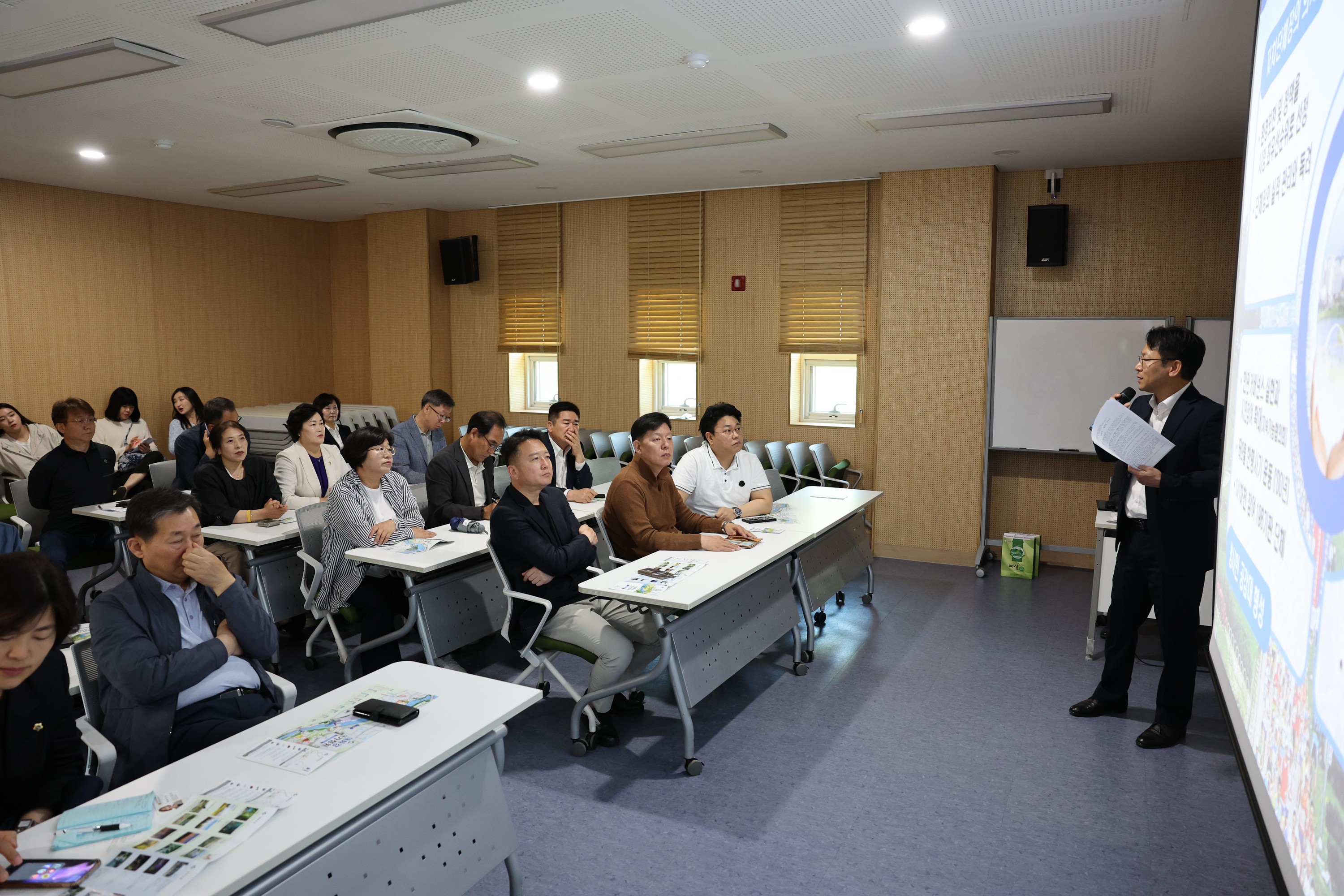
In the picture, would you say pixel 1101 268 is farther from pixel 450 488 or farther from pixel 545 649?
pixel 545 649

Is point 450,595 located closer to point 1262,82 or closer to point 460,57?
point 460,57

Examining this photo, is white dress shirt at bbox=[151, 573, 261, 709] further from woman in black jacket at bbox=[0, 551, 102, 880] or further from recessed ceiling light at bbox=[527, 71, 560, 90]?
recessed ceiling light at bbox=[527, 71, 560, 90]

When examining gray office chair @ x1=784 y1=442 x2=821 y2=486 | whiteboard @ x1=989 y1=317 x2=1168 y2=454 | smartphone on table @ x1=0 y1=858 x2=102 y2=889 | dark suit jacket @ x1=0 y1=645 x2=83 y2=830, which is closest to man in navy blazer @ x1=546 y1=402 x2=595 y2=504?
gray office chair @ x1=784 y1=442 x2=821 y2=486

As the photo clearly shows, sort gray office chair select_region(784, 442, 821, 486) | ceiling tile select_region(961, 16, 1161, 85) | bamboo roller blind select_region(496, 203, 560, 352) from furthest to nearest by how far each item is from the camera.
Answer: bamboo roller blind select_region(496, 203, 560, 352) < gray office chair select_region(784, 442, 821, 486) < ceiling tile select_region(961, 16, 1161, 85)

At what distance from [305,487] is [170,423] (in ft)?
14.4

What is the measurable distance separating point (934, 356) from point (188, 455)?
5.69 meters

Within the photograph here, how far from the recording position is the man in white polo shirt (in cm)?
528

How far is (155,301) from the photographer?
8797mm

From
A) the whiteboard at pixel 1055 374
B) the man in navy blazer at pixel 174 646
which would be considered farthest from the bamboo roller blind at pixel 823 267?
the man in navy blazer at pixel 174 646

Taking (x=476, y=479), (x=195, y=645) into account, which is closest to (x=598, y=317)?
(x=476, y=479)

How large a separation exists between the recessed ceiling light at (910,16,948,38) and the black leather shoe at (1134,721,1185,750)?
3280 millimetres

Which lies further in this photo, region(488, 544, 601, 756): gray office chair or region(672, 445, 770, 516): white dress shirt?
region(672, 445, 770, 516): white dress shirt

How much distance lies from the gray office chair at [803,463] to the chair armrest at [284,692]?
5187 mm

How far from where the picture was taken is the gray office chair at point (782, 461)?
7602 millimetres
